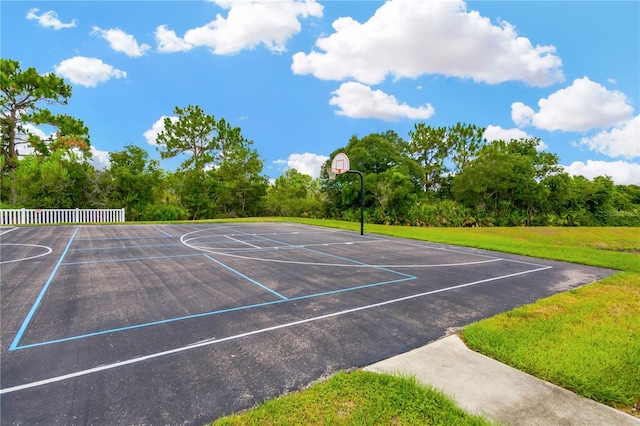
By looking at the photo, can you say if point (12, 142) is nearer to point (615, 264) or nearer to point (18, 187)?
point (18, 187)

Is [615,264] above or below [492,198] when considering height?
below

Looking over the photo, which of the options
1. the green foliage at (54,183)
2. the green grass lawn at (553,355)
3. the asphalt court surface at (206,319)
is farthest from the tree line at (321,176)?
the green grass lawn at (553,355)

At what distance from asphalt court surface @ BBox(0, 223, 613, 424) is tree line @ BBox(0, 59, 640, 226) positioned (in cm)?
1598

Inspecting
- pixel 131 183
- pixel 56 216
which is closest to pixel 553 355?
pixel 56 216

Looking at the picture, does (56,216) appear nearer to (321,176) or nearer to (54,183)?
(54,183)

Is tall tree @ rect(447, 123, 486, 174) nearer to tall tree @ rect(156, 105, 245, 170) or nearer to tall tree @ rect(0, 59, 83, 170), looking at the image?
tall tree @ rect(156, 105, 245, 170)

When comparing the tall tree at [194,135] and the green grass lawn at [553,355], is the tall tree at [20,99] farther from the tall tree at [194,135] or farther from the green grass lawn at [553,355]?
the green grass lawn at [553,355]

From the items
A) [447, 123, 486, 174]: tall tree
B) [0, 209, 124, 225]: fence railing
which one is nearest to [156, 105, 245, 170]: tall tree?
[0, 209, 124, 225]: fence railing

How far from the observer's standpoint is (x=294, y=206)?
102ft

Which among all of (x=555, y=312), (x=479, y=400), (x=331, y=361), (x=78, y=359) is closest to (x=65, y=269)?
(x=78, y=359)

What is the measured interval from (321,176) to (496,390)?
93.8 ft

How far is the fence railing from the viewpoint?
1875 cm

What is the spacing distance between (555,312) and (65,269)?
376 inches

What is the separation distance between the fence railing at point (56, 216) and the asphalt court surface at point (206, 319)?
1310 cm
